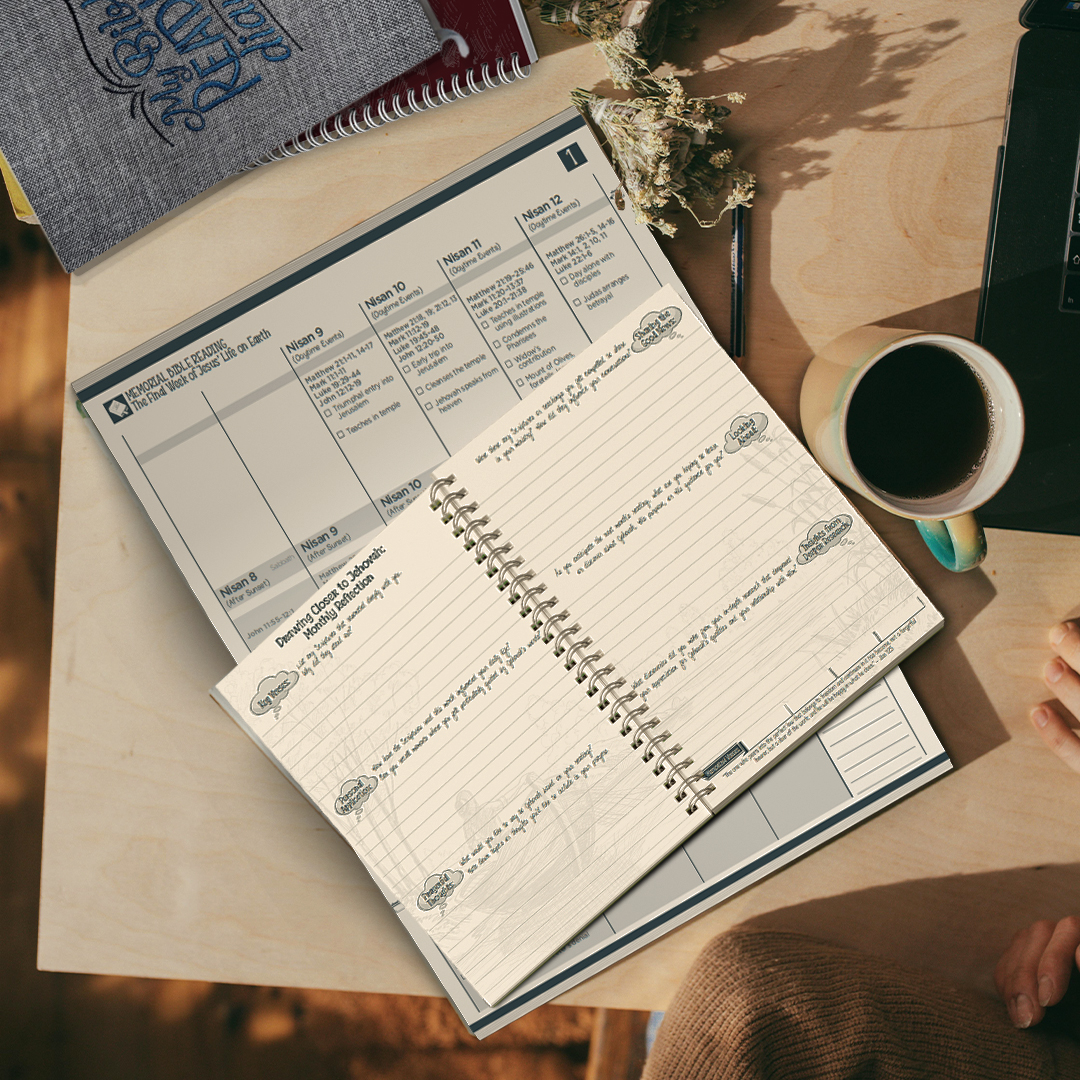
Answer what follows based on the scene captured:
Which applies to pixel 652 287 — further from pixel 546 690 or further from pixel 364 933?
pixel 364 933

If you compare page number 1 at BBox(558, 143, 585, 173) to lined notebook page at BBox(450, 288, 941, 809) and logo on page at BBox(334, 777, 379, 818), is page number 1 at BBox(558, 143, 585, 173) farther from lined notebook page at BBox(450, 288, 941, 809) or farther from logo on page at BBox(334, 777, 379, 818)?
logo on page at BBox(334, 777, 379, 818)

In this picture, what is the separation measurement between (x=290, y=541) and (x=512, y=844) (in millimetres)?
301

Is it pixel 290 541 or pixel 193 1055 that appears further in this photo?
pixel 193 1055

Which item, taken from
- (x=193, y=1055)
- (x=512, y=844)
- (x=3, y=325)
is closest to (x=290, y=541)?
(x=512, y=844)

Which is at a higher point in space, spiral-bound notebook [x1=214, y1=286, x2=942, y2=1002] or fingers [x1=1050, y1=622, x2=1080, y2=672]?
spiral-bound notebook [x1=214, y1=286, x2=942, y2=1002]

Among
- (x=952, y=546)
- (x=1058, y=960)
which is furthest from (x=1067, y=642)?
(x=1058, y=960)

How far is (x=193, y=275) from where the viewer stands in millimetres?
600

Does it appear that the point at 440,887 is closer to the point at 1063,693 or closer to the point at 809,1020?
the point at 809,1020

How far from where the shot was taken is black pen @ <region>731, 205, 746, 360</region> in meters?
0.60

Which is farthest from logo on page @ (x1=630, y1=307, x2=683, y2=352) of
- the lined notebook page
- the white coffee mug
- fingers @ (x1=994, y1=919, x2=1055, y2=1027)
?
fingers @ (x1=994, y1=919, x2=1055, y2=1027)

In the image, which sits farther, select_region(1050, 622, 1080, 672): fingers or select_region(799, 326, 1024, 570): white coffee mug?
select_region(1050, 622, 1080, 672): fingers

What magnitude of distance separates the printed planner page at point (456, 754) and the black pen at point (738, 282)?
282 mm

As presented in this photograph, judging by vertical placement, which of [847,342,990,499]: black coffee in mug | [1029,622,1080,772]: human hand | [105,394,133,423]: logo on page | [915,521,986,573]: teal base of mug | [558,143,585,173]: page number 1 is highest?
[558,143,585,173]: page number 1

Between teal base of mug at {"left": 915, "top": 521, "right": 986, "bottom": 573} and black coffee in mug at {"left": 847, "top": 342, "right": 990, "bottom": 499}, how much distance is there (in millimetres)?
39
